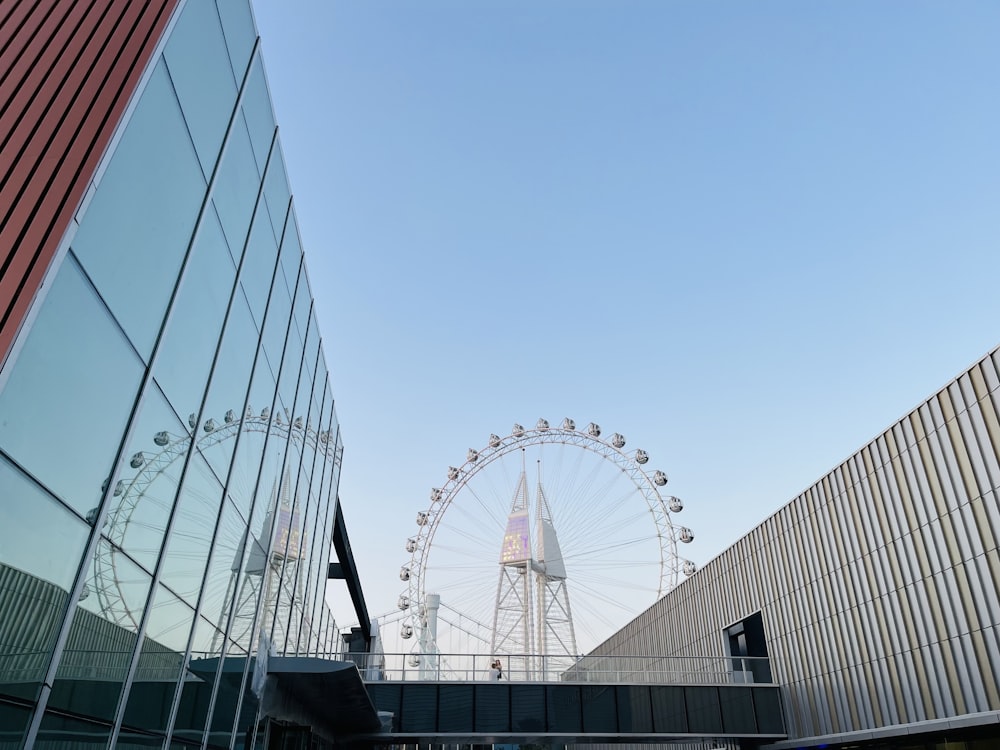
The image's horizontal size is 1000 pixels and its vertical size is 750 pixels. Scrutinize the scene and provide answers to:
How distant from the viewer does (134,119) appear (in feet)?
21.0

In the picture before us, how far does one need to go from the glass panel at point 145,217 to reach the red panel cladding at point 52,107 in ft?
0.73

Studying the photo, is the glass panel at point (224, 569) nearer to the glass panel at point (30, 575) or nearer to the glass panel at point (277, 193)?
the glass panel at point (30, 575)

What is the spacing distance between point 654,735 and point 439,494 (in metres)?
24.3

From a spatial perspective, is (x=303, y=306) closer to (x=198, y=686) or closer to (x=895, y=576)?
(x=198, y=686)

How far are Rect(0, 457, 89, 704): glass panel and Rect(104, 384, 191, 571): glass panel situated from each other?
597 millimetres

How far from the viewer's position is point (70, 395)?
18.3 ft

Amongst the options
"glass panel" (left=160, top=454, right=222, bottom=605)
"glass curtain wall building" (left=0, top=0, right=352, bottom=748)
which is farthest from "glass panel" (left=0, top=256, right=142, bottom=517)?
"glass panel" (left=160, top=454, right=222, bottom=605)

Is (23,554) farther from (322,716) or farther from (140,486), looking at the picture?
(322,716)

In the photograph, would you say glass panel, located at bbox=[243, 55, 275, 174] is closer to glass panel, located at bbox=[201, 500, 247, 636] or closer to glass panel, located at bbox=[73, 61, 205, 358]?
glass panel, located at bbox=[73, 61, 205, 358]

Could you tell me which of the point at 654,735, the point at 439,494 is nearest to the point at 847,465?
the point at 654,735

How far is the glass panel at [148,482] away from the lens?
639 cm

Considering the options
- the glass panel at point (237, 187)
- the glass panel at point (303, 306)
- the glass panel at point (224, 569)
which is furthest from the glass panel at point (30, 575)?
the glass panel at point (303, 306)

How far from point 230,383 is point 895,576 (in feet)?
50.9

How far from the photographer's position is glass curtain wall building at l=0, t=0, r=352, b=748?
520cm
